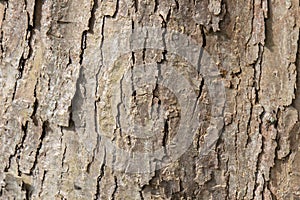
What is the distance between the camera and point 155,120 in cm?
114

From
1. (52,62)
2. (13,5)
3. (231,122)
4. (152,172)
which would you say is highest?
(13,5)

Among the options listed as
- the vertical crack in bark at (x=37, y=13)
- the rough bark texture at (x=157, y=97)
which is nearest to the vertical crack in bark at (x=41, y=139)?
the rough bark texture at (x=157, y=97)

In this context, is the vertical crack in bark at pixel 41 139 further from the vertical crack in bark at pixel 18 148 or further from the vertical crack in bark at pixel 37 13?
the vertical crack in bark at pixel 37 13

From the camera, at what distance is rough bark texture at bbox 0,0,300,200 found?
1.13 metres

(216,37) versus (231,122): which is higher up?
(216,37)

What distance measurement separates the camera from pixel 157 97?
3.73 feet

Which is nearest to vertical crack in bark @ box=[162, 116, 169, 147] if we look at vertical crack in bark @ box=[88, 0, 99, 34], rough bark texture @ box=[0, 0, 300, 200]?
rough bark texture @ box=[0, 0, 300, 200]

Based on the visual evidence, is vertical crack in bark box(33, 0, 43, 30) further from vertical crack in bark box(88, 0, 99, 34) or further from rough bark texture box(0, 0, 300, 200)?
vertical crack in bark box(88, 0, 99, 34)

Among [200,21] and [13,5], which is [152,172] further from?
[13,5]

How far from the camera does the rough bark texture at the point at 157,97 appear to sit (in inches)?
44.3

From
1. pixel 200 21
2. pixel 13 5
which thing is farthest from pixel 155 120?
pixel 13 5

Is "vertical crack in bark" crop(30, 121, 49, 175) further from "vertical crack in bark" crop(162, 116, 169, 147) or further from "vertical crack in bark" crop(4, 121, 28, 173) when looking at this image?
"vertical crack in bark" crop(162, 116, 169, 147)

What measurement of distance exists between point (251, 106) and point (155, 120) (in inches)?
7.6

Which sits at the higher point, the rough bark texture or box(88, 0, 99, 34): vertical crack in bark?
box(88, 0, 99, 34): vertical crack in bark
